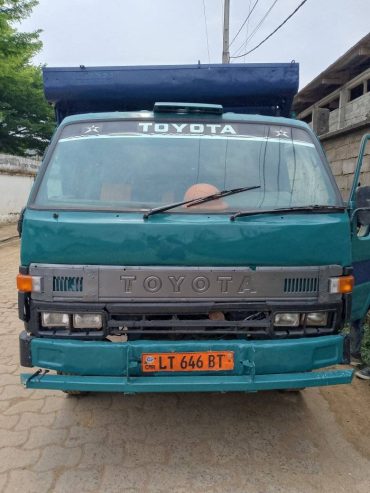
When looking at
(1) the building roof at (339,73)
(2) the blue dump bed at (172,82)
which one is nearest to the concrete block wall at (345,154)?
(1) the building roof at (339,73)

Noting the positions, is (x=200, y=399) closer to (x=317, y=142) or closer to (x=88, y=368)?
(x=88, y=368)

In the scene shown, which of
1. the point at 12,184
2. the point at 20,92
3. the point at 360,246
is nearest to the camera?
the point at 360,246

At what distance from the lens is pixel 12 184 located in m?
14.7

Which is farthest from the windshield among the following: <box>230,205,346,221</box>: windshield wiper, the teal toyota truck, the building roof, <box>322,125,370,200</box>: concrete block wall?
the building roof

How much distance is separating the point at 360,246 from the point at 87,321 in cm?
203

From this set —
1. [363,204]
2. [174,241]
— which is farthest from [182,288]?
[363,204]

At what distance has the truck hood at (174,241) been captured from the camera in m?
2.32

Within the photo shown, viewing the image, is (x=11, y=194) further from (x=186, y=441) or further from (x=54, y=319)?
(x=186, y=441)

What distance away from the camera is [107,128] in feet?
9.59

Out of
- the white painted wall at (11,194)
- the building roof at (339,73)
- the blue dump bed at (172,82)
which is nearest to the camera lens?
the blue dump bed at (172,82)

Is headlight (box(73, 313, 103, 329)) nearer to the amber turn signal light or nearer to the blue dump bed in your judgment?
the amber turn signal light

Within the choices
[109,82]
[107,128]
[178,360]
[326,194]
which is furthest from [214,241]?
[109,82]

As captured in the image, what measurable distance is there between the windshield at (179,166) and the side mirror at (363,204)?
21 cm

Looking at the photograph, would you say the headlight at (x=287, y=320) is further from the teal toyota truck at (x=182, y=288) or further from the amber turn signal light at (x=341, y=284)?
the amber turn signal light at (x=341, y=284)
